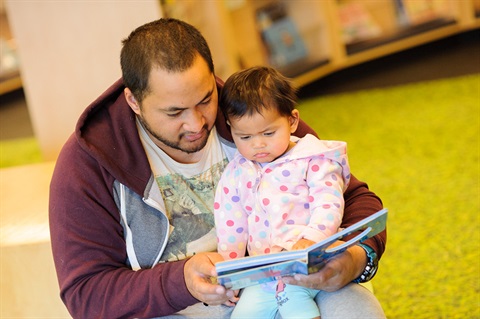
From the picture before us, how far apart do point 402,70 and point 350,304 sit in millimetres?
4706

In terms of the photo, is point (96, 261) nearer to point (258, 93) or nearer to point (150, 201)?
point (150, 201)

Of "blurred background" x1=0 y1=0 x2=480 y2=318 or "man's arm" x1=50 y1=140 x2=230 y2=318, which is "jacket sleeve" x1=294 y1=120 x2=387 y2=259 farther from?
"blurred background" x1=0 y1=0 x2=480 y2=318

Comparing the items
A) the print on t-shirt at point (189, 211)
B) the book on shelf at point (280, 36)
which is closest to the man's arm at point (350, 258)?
the print on t-shirt at point (189, 211)

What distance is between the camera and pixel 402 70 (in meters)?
6.20

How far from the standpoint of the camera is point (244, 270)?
1.58 m

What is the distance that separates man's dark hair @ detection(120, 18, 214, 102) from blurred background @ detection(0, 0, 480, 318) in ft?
2.09

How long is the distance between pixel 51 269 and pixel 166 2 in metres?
2.34

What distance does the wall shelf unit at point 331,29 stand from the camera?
5.86 metres

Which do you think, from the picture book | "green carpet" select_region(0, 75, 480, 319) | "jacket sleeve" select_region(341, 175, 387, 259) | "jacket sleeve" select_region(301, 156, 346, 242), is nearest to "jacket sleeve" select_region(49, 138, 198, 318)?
the picture book

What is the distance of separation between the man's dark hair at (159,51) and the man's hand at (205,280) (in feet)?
1.49

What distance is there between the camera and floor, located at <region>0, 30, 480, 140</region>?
19.5ft

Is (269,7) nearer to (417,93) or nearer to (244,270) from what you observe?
(417,93)

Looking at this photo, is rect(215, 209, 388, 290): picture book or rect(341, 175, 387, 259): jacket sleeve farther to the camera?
rect(341, 175, 387, 259): jacket sleeve

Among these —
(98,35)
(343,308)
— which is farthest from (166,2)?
(343,308)
